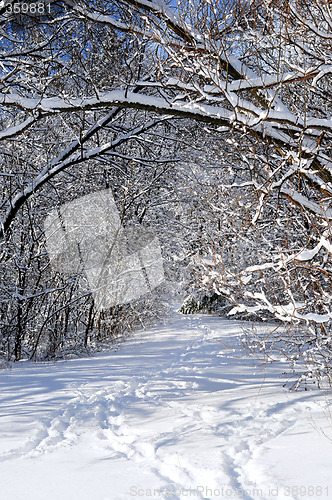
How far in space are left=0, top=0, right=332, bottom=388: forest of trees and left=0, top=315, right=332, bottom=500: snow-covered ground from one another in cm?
62

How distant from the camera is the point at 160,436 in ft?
10.5

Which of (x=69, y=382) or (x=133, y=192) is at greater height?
(x=133, y=192)

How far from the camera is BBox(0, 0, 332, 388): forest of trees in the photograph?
344cm

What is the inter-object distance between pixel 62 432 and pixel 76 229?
260 inches

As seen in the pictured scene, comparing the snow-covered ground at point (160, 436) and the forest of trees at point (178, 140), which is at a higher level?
the forest of trees at point (178, 140)

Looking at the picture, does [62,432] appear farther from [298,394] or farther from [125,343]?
[125,343]

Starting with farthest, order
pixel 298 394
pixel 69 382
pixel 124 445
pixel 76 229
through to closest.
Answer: pixel 76 229
pixel 69 382
pixel 298 394
pixel 124 445

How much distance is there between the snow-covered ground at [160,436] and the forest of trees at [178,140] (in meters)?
0.62

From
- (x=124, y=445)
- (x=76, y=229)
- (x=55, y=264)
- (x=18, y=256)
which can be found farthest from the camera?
(x=76, y=229)

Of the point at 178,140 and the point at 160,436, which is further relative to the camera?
the point at 178,140

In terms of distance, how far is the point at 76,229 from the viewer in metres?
9.48

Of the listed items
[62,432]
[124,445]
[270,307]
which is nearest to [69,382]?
[62,432]

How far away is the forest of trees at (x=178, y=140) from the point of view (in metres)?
3.44

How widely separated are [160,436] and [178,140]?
16.4 ft
